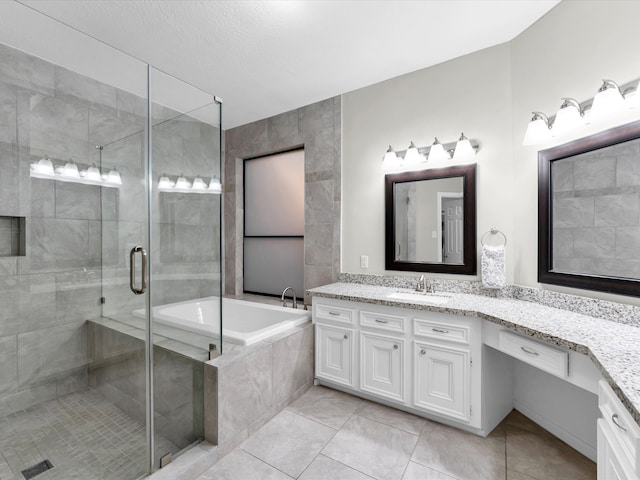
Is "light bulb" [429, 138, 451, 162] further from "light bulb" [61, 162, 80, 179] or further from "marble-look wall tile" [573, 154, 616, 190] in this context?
"light bulb" [61, 162, 80, 179]

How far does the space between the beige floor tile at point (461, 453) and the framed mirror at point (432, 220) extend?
1.10 m

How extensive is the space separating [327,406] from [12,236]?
225cm

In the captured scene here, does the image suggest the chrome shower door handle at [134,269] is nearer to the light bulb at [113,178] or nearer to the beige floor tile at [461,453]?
the light bulb at [113,178]

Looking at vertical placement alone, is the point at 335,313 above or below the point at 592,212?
below

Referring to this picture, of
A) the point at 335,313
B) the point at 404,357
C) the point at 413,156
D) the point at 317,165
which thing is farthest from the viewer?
the point at 317,165

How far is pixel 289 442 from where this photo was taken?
1865 millimetres

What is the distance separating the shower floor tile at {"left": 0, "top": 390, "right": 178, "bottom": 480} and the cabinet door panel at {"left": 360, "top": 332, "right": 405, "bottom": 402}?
130cm

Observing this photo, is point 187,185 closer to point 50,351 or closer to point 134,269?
point 134,269

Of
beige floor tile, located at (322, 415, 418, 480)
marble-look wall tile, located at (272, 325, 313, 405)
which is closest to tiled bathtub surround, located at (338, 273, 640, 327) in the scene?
marble-look wall tile, located at (272, 325, 313, 405)

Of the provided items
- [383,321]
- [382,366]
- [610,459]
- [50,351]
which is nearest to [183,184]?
[50,351]

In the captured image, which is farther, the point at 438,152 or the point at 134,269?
the point at 438,152

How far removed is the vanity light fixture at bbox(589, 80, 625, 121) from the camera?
58.9 inches

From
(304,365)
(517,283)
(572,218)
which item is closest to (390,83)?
(572,218)

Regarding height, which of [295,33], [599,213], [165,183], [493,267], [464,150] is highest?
[295,33]
